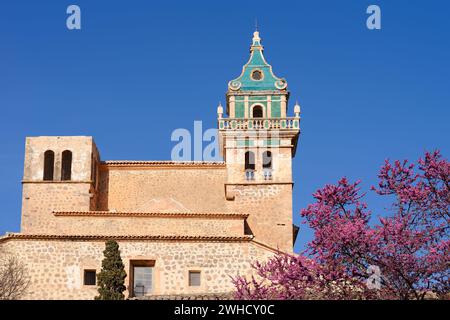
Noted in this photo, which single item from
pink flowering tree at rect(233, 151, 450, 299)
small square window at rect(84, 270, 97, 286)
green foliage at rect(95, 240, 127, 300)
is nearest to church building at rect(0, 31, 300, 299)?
small square window at rect(84, 270, 97, 286)

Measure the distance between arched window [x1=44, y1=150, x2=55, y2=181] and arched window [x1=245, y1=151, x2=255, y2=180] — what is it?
8372 mm

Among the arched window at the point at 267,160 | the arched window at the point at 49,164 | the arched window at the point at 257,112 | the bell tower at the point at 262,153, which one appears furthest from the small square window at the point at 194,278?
the arched window at the point at 257,112

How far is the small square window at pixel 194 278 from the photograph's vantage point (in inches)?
1238

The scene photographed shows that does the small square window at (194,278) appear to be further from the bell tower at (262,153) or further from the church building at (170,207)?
the bell tower at (262,153)

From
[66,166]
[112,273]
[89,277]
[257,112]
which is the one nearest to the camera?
[112,273]

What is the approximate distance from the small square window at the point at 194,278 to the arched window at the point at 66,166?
8593 mm

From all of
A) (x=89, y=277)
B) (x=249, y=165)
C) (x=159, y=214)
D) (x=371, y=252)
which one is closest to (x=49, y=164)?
(x=159, y=214)

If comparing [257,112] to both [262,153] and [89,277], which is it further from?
[89,277]

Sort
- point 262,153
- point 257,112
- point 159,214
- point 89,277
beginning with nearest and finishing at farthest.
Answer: point 89,277 → point 159,214 → point 262,153 → point 257,112

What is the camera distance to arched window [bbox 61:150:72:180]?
37019mm

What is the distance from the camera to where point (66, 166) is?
37531 millimetres

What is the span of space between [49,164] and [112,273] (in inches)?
390
